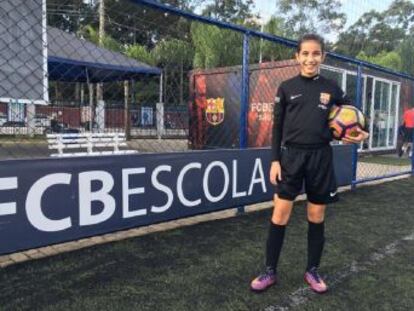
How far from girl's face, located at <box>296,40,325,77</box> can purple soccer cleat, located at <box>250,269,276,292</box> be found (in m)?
1.46

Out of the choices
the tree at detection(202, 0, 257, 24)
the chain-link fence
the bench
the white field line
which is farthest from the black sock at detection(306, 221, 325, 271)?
the tree at detection(202, 0, 257, 24)

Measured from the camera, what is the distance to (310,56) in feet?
9.80

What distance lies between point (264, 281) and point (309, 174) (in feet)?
2.75

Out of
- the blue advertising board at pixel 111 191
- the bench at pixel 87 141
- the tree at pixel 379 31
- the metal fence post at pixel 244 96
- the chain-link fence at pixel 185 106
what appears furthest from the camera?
the tree at pixel 379 31

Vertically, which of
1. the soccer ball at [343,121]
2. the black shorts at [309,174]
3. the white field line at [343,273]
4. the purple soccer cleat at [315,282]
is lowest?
the white field line at [343,273]

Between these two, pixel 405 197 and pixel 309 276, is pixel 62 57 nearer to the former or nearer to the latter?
pixel 405 197

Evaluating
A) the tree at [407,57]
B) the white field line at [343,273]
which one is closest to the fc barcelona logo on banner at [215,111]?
the white field line at [343,273]

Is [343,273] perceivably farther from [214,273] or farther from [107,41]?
[107,41]

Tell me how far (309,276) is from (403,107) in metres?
14.2

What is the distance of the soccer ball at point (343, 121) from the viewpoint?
3.05 metres

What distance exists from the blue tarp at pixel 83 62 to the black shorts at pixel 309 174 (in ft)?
27.7

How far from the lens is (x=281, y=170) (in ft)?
10.2

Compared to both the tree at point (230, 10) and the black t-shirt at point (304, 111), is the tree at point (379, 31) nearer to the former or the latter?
the tree at point (230, 10)

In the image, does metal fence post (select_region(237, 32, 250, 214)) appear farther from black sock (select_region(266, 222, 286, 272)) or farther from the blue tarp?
the blue tarp
